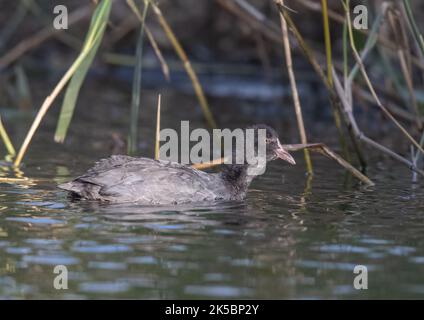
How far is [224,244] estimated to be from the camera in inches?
283

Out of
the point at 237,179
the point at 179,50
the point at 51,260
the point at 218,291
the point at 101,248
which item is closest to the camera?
the point at 218,291

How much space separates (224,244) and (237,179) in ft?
7.05

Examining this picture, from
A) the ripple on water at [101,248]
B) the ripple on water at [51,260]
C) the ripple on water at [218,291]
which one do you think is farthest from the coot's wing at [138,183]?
the ripple on water at [218,291]

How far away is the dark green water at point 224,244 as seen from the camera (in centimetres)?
606

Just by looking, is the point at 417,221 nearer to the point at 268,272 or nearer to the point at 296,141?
the point at 268,272

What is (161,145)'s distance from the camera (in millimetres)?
12797

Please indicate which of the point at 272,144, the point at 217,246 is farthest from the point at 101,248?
the point at 272,144

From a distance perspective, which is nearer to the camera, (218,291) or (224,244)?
(218,291)

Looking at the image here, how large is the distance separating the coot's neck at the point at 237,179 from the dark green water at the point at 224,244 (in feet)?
0.48

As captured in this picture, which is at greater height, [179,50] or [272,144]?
[179,50]

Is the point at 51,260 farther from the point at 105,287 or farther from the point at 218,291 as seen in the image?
the point at 218,291

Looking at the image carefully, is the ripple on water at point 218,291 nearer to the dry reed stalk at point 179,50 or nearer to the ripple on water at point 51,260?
the ripple on water at point 51,260
